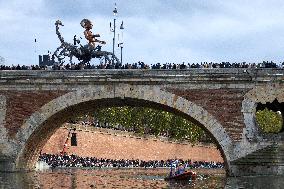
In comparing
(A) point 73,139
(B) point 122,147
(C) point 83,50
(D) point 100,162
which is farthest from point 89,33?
(B) point 122,147

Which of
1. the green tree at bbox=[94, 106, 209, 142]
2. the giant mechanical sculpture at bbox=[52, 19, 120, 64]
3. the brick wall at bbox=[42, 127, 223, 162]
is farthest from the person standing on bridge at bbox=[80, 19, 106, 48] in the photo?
the green tree at bbox=[94, 106, 209, 142]

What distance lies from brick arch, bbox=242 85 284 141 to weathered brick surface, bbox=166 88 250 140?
0.26 m

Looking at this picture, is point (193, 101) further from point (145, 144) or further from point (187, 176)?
point (145, 144)

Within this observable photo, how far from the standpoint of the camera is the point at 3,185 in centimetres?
2708

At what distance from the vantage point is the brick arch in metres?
31.5

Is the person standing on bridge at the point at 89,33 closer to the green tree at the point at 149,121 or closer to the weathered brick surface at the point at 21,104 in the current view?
the weathered brick surface at the point at 21,104

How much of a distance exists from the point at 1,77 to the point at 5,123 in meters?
2.61

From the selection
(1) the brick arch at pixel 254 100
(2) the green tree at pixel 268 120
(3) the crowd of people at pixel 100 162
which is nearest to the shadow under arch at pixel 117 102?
(1) the brick arch at pixel 254 100

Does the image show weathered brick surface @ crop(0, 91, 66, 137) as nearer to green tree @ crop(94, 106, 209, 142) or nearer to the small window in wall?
the small window in wall

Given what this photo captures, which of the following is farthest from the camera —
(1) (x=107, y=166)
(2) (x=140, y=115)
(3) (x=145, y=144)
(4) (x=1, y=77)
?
(2) (x=140, y=115)

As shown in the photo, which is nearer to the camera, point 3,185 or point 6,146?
point 3,185

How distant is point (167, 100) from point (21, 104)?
8.29 meters

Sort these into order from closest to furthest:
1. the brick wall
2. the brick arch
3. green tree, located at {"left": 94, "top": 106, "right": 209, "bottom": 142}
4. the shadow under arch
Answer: the brick arch < the shadow under arch < the brick wall < green tree, located at {"left": 94, "top": 106, "right": 209, "bottom": 142}

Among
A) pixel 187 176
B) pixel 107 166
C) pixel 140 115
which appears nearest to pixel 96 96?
pixel 187 176
